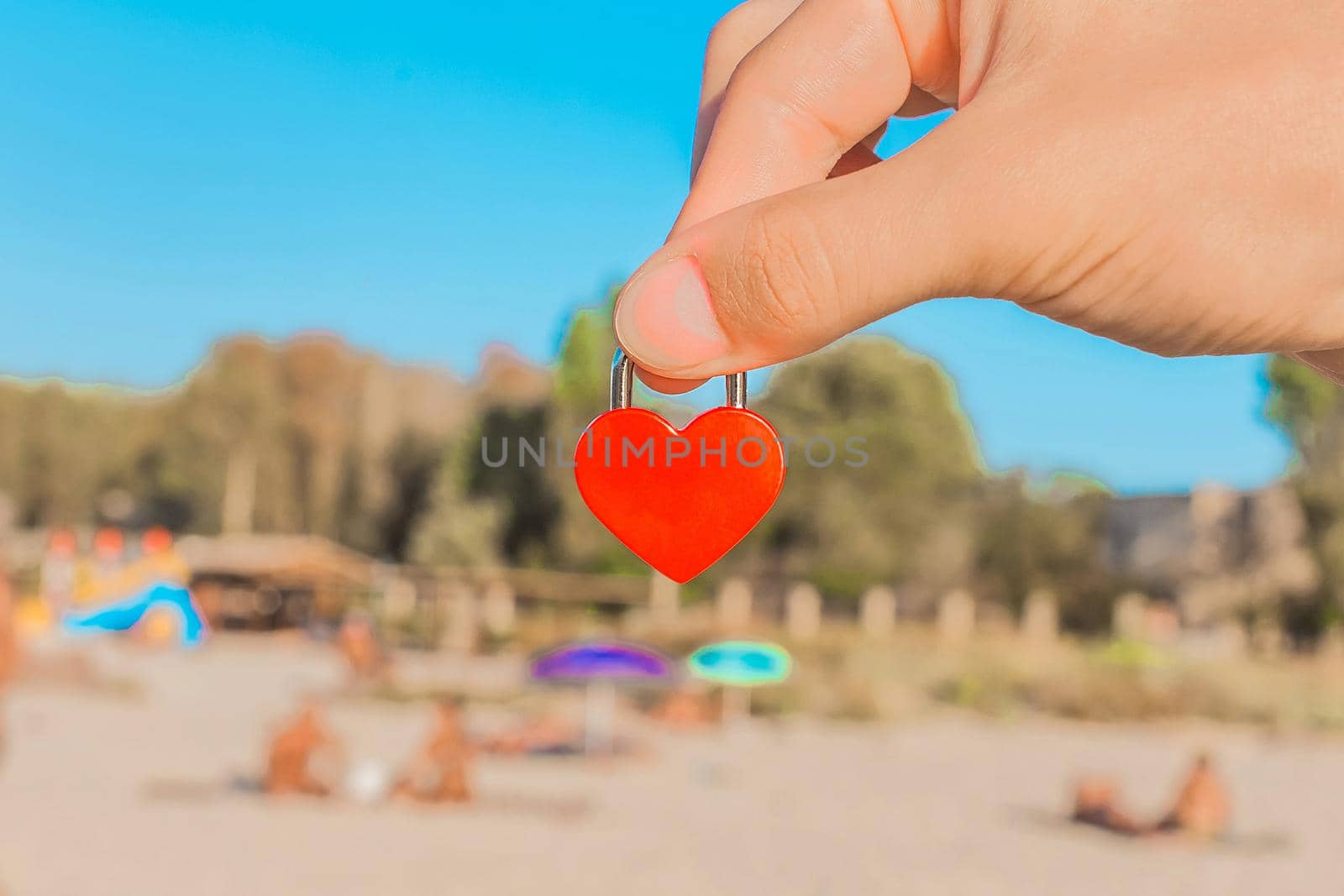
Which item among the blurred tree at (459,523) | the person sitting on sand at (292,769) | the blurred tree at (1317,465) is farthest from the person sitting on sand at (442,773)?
the blurred tree at (1317,465)

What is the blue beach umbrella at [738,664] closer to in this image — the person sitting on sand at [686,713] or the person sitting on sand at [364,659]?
the person sitting on sand at [686,713]

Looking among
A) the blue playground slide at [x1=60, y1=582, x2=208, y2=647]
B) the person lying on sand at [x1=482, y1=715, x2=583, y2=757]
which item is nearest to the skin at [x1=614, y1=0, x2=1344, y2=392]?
the person lying on sand at [x1=482, y1=715, x2=583, y2=757]

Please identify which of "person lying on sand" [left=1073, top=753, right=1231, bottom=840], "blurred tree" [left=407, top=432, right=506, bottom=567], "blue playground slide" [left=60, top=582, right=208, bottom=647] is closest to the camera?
"person lying on sand" [left=1073, top=753, right=1231, bottom=840]

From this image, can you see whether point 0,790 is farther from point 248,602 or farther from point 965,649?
point 248,602

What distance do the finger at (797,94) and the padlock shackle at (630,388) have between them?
7.9 inches

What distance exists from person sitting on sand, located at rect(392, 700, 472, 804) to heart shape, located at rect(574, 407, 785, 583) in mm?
13238

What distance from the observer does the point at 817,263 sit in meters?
1.27

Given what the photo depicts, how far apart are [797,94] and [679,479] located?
0.47 meters

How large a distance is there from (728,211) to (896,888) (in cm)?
1122

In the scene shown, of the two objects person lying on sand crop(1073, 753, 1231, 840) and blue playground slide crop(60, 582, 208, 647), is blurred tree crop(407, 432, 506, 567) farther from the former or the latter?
person lying on sand crop(1073, 753, 1231, 840)

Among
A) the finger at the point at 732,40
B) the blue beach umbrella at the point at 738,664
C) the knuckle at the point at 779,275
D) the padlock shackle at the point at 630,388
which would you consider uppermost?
the finger at the point at 732,40

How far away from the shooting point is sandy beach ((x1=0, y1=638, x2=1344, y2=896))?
11609 mm

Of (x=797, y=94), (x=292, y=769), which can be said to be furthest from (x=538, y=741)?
(x=797, y=94)

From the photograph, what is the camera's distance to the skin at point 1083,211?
3.95ft
